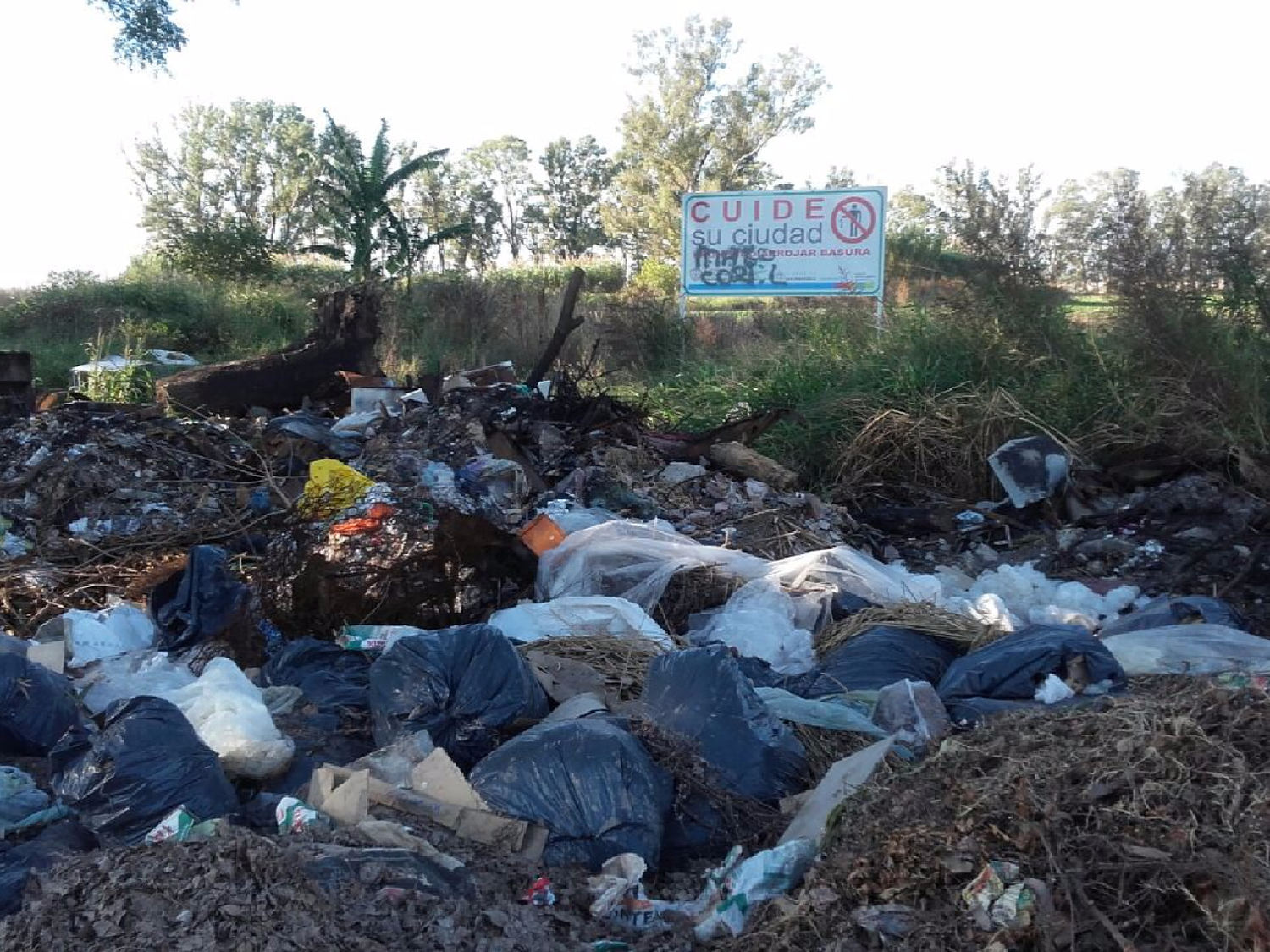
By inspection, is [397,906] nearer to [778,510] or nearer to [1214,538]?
[778,510]

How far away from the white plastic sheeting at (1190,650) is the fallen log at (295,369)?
23.4 feet

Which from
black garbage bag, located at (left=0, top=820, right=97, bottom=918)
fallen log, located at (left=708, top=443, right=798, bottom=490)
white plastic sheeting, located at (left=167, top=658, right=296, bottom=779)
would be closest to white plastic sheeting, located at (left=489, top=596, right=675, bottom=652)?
white plastic sheeting, located at (left=167, top=658, right=296, bottom=779)

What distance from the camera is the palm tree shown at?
20938 mm

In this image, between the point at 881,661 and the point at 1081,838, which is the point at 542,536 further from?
the point at 1081,838

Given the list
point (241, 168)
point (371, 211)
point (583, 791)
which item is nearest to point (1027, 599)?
point (583, 791)

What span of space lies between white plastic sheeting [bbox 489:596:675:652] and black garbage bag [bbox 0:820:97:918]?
5.49 feet

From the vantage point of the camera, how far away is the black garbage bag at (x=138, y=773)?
2.60m

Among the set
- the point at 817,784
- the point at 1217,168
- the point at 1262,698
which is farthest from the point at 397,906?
the point at 1217,168

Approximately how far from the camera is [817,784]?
2959 millimetres

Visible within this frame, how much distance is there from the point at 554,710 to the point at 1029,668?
56.3 inches

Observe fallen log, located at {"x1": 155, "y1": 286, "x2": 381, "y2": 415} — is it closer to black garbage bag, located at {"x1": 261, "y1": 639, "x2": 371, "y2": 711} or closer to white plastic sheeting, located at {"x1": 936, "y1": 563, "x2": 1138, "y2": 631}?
black garbage bag, located at {"x1": 261, "y1": 639, "x2": 371, "y2": 711}

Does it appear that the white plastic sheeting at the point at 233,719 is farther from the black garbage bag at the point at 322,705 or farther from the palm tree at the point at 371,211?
the palm tree at the point at 371,211

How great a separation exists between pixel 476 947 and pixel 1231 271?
6913 mm

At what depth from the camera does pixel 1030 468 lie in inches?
268
